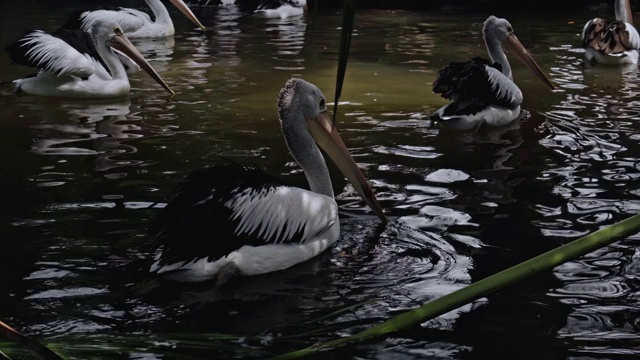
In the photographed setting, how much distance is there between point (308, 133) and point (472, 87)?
2.47m

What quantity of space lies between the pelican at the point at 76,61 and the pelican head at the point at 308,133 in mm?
3671

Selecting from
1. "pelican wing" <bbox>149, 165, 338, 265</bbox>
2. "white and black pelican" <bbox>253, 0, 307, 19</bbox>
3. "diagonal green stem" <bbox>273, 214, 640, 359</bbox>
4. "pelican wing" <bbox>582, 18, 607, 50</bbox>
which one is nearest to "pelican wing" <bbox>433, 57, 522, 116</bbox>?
"pelican wing" <bbox>149, 165, 338, 265</bbox>

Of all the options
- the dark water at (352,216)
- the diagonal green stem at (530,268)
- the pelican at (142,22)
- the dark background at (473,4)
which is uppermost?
the diagonal green stem at (530,268)

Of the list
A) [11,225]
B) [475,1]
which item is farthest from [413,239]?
[475,1]

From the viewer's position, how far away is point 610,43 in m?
9.52

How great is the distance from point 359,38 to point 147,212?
26.0ft

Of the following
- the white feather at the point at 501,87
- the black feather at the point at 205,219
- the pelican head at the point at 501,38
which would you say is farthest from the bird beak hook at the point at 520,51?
the black feather at the point at 205,219

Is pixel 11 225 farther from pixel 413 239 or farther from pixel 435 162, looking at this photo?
pixel 435 162

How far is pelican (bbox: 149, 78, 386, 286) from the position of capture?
3.75 meters

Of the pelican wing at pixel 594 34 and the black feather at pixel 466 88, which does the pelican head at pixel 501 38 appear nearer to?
the black feather at pixel 466 88

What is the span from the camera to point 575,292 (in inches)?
147

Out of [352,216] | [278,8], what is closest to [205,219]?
[352,216]

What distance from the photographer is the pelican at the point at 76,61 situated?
25.1 feet

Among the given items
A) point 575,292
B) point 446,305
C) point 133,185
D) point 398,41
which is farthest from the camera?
point 398,41
